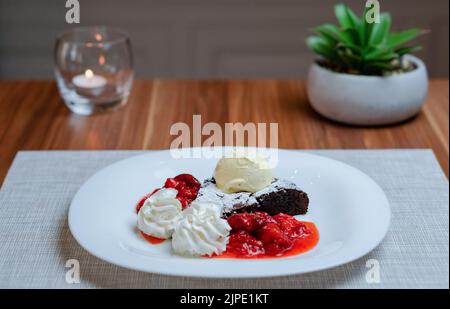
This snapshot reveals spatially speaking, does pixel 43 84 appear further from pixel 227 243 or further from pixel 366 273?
pixel 366 273

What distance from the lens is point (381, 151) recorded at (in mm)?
1433

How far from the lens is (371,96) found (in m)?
1.57

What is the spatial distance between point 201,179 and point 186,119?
45 centimetres

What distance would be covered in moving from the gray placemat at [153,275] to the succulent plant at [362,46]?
0.27m

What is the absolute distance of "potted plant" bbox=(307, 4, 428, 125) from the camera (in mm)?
1573

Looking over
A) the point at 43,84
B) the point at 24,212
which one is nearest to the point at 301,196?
the point at 24,212

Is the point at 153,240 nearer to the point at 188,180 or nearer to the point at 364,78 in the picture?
the point at 188,180

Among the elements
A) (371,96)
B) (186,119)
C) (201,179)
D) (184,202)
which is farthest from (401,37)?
(184,202)

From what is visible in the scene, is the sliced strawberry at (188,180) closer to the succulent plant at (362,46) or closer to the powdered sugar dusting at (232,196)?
the powdered sugar dusting at (232,196)

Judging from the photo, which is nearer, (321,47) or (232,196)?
(232,196)

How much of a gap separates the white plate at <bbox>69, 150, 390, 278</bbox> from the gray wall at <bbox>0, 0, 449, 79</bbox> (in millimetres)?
1482

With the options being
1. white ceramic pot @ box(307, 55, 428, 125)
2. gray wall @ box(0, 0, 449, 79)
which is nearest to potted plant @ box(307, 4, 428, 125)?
white ceramic pot @ box(307, 55, 428, 125)

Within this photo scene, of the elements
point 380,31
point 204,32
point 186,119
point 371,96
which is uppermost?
point 380,31
